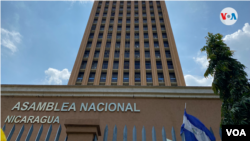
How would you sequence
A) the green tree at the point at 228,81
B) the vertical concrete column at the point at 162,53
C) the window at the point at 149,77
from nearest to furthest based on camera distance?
the green tree at the point at 228,81 → the vertical concrete column at the point at 162,53 → the window at the point at 149,77

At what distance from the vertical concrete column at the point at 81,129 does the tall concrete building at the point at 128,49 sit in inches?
755

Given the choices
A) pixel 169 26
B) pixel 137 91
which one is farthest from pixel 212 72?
pixel 169 26

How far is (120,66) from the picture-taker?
81.3ft

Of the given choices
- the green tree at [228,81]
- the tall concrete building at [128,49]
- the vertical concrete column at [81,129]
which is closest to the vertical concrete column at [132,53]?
the tall concrete building at [128,49]

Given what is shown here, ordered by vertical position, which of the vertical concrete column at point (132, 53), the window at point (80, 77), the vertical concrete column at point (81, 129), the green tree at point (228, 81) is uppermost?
the vertical concrete column at point (132, 53)

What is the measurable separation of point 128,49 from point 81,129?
24.2 metres

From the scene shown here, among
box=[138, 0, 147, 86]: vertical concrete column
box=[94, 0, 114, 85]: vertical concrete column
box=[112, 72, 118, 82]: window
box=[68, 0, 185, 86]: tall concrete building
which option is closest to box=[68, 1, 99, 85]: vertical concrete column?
box=[68, 0, 185, 86]: tall concrete building

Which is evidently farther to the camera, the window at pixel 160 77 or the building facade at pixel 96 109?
the window at pixel 160 77

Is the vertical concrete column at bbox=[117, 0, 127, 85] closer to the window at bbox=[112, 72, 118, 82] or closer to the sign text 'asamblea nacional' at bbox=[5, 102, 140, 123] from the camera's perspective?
the window at bbox=[112, 72, 118, 82]

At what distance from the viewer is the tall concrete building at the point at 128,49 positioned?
23578 mm

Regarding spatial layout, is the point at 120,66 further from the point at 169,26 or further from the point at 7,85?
the point at 7,85

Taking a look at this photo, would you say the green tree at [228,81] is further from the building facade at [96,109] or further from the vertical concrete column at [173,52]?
the vertical concrete column at [173,52]

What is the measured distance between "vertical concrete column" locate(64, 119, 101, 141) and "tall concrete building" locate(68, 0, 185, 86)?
19.2 m

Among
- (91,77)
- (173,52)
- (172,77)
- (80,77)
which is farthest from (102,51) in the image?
(172,77)
